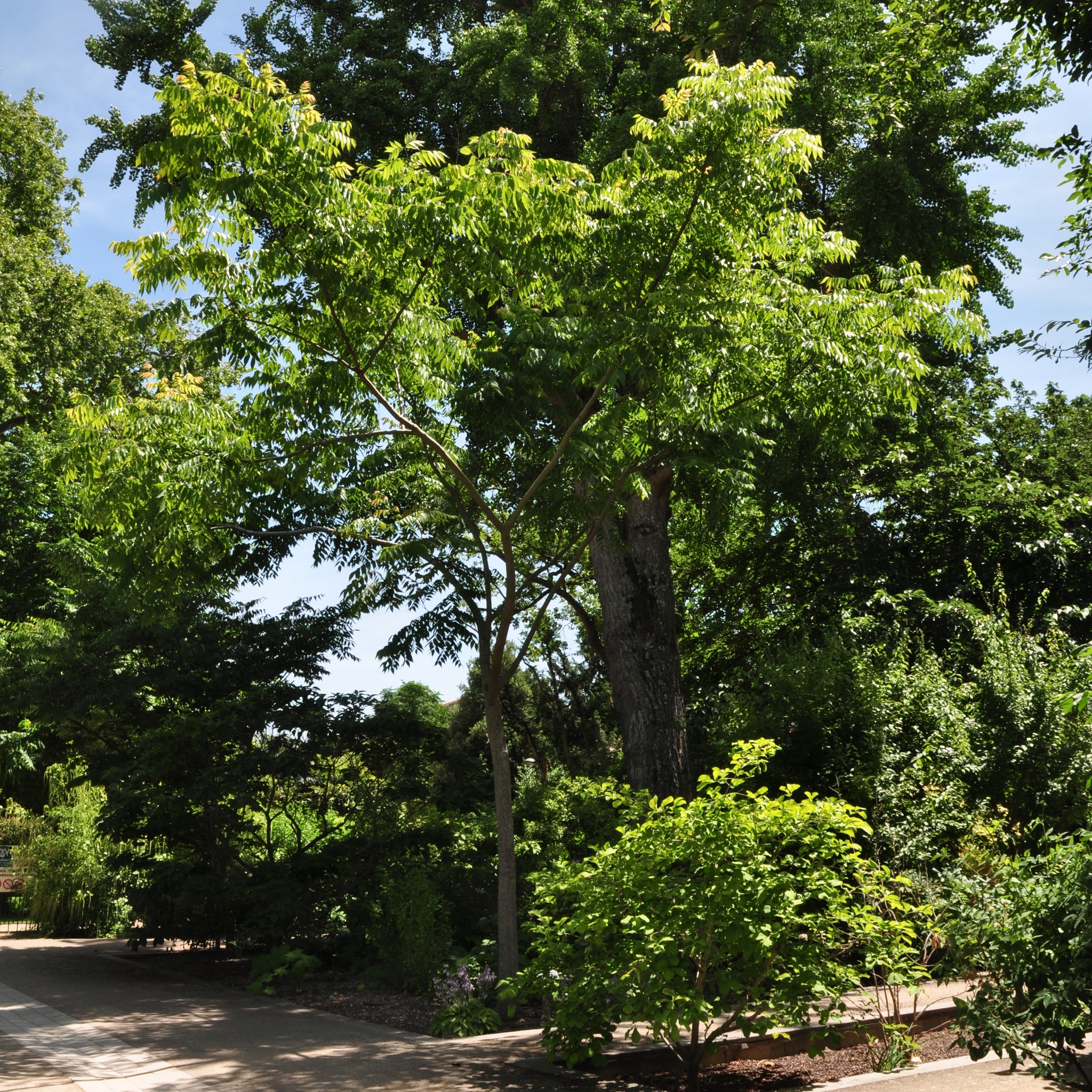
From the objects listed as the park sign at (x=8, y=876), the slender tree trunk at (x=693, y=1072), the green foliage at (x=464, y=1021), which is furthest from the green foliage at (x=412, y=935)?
the park sign at (x=8, y=876)

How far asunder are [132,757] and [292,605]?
2790mm

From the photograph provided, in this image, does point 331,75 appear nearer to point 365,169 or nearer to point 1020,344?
point 365,169

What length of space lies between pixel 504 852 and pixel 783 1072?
3.28 meters

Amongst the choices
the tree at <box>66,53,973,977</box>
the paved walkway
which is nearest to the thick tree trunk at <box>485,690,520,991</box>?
the tree at <box>66,53,973,977</box>

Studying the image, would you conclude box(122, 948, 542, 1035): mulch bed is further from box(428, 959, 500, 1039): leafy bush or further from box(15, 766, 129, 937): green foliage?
box(15, 766, 129, 937): green foliage

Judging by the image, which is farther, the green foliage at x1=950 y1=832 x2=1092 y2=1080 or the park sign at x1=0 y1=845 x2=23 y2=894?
the park sign at x1=0 y1=845 x2=23 y2=894

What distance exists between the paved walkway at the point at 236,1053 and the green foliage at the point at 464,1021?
0.20 m

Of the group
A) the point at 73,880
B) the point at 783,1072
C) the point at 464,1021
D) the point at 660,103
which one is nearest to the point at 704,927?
the point at 783,1072

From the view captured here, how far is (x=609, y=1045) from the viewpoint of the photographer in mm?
7352

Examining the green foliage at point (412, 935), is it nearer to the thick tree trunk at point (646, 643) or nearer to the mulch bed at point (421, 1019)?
the mulch bed at point (421, 1019)

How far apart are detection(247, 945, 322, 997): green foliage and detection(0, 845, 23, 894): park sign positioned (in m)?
11.2

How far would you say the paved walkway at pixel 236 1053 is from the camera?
6.77m

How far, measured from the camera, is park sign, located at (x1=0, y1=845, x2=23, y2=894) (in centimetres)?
2003

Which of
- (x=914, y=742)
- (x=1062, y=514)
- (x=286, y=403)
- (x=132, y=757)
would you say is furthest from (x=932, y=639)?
(x=132, y=757)
